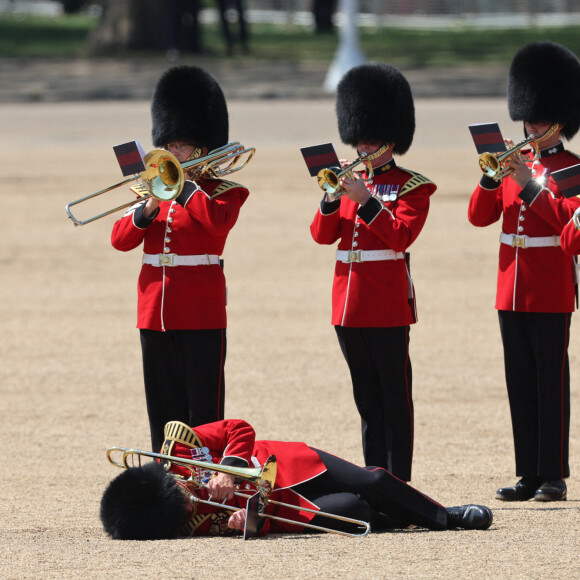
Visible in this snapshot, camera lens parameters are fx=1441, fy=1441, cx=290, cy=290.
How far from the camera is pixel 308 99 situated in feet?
63.3

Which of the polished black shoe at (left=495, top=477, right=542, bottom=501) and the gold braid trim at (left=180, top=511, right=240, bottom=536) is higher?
the gold braid trim at (left=180, top=511, right=240, bottom=536)

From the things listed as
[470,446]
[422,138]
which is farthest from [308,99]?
[470,446]

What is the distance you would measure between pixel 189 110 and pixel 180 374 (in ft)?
3.01

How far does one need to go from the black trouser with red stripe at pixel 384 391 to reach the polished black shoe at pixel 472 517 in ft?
1.59

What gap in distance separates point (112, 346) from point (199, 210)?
3086mm

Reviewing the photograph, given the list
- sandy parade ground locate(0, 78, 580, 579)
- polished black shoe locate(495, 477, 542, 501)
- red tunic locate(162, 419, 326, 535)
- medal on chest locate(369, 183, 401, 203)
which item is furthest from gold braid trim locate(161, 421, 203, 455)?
polished black shoe locate(495, 477, 542, 501)

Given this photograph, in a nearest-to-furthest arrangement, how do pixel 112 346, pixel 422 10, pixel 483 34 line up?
pixel 112 346 < pixel 483 34 < pixel 422 10

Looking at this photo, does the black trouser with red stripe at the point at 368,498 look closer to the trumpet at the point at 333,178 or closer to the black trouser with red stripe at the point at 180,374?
the black trouser with red stripe at the point at 180,374

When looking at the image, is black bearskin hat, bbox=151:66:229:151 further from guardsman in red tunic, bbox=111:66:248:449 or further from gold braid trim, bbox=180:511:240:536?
gold braid trim, bbox=180:511:240:536

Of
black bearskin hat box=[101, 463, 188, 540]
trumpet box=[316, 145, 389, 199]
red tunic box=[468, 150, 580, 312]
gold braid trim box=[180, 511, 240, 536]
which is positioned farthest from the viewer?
red tunic box=[468, 150, 580, 312]

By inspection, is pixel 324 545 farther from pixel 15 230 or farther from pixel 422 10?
pixel 422 10

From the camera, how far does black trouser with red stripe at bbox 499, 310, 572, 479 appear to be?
4.88 metres

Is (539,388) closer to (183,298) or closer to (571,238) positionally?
(571,238)

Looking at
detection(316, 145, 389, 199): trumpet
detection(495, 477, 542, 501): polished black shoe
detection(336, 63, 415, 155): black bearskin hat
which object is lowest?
detection(495, 477, 542, 501): polished black shoe
